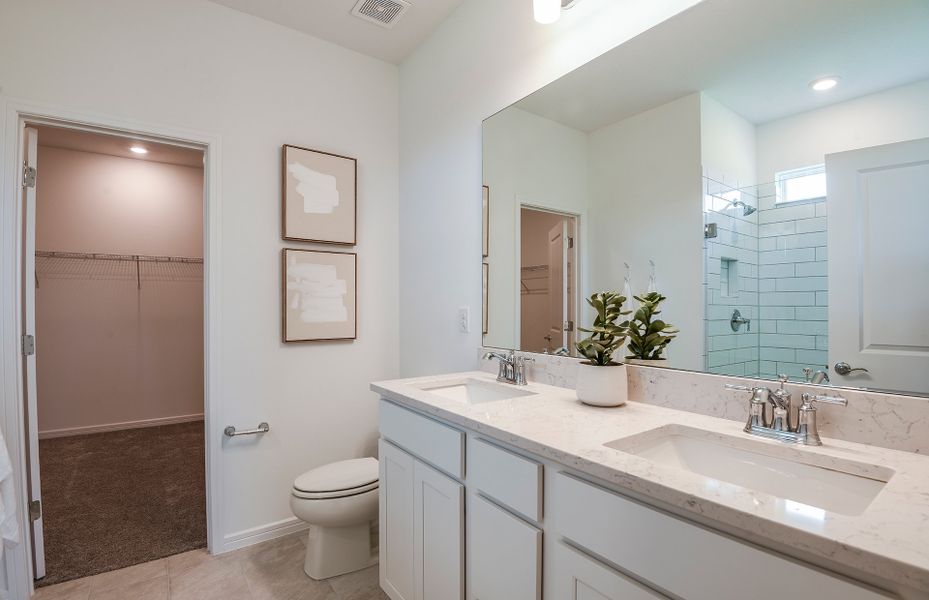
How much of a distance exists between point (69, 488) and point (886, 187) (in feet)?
13.8

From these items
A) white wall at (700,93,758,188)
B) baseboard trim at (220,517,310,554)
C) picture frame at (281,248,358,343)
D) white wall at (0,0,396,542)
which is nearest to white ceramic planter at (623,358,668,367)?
white wall at (700,93,758,188)

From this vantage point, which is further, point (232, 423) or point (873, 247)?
point (232, 423)

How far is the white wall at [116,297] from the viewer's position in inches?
153

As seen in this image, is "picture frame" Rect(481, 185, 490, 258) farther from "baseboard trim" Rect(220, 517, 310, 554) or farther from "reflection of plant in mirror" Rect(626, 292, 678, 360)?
"baseboard trim" Rect(220, 517, 310, 554)

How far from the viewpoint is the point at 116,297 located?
13.5 feet

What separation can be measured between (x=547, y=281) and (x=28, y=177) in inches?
87.6

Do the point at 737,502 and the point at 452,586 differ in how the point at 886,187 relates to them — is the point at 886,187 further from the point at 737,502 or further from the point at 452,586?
the point at 452,586

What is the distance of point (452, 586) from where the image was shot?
1.29 metres

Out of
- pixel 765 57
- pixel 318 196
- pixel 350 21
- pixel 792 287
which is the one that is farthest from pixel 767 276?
pixel 350 21

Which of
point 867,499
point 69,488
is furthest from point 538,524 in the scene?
point 69,488

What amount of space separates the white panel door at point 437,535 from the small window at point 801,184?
117 cm

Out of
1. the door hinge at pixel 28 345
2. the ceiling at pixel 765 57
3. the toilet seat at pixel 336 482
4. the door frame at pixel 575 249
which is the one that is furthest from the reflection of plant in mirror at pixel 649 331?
the door hinge at pixel 28 345

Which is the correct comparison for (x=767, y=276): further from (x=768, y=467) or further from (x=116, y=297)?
(x=116, y=297)

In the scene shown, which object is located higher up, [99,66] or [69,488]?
[99,66]
